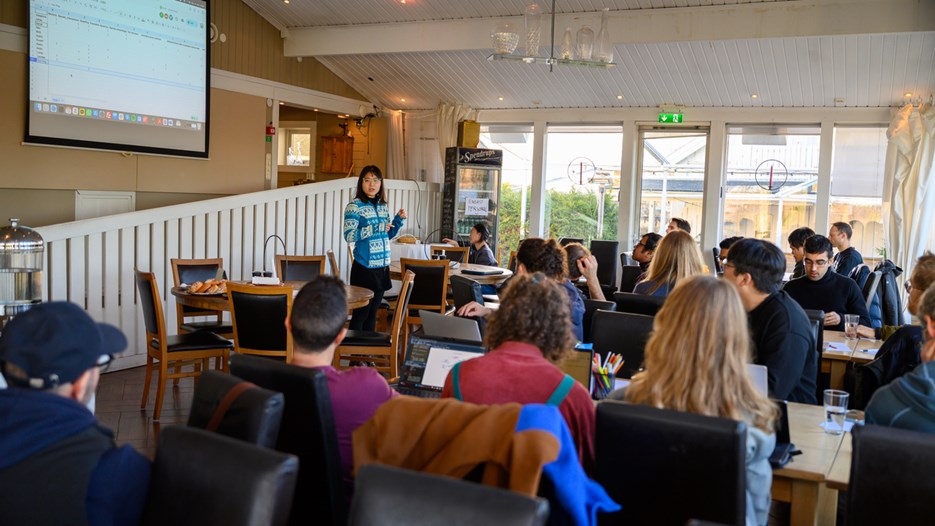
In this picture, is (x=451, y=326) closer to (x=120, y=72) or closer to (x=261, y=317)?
(x=261, y=317)

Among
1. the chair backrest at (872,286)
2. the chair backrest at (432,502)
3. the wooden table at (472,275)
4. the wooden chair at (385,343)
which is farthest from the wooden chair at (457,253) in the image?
the chair backrest at (432,502)

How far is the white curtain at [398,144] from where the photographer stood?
1288cm

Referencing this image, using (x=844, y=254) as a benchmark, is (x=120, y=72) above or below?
above

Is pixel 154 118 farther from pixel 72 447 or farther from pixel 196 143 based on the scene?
pixel 72 447

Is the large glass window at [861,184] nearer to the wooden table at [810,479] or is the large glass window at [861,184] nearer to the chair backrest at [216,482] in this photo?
the wooden table at [810,479]

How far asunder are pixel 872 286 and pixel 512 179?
6974 millimetres

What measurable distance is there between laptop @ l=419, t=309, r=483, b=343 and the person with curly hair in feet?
3.20

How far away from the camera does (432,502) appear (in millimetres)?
1513

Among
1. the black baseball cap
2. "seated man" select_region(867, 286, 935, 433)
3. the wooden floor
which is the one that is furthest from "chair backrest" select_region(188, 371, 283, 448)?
the wooden floor

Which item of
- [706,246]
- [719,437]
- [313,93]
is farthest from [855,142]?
[719,437]

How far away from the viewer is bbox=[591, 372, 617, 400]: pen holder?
10.2 feet

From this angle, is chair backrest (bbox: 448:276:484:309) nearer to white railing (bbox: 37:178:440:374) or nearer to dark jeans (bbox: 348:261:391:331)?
dark jeans (bbox: 348:261:391:331)

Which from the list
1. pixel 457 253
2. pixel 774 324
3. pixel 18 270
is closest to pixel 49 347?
pixel 18 270

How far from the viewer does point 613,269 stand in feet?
33.7
